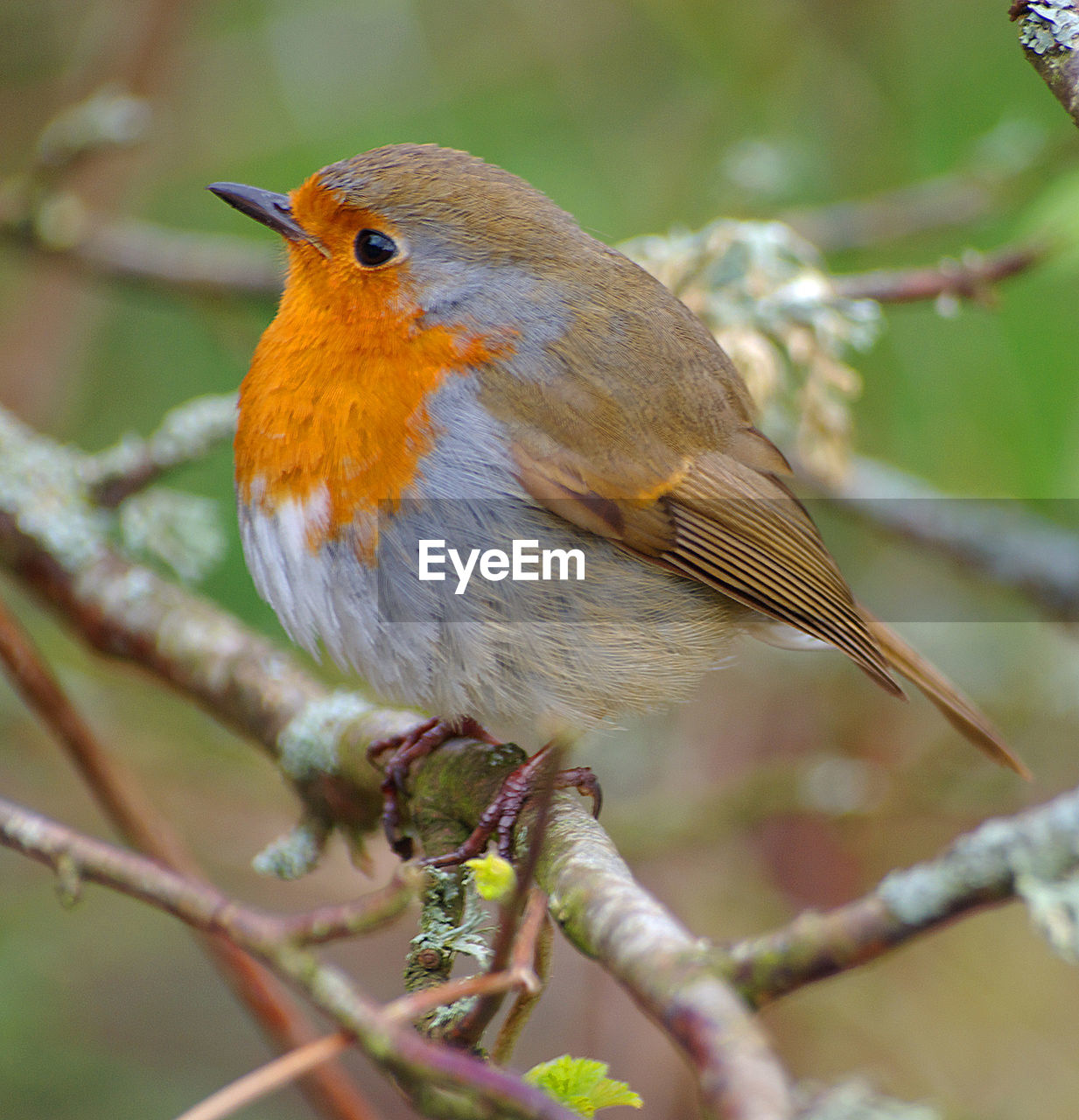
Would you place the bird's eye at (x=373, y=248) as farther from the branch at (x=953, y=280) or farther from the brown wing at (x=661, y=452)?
the branch at (x=953, y=280)

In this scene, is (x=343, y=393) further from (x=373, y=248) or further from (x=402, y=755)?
(x=402, y=755)

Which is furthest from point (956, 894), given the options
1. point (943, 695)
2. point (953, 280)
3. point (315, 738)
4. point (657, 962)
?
point (953, 280)

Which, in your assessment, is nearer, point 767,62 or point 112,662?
point 112,662

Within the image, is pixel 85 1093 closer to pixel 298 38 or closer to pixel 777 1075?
pixel 777 1075

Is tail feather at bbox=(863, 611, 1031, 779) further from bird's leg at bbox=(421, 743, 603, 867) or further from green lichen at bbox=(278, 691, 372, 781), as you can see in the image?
green lichen at bbox=(278, 691, 372, 781)

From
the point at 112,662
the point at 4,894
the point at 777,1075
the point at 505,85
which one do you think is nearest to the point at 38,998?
the point at 4,894

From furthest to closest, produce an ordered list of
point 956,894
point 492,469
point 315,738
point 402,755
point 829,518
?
point 829,518 → point 315,738 → point 402,755 → point 492,469 → point 956,894

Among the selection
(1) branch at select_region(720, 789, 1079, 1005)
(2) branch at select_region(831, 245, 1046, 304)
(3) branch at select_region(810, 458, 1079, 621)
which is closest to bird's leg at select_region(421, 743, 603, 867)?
(1) branch at select_region(720, 789, 1079, 1005)
